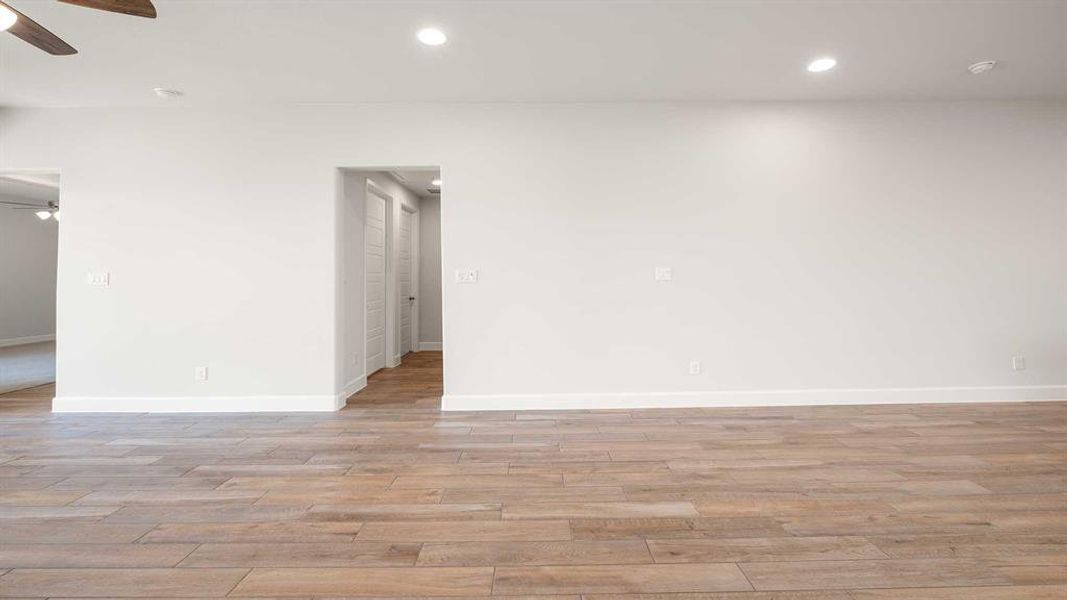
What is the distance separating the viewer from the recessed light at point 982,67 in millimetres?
3428

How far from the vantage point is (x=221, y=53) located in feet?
10.4

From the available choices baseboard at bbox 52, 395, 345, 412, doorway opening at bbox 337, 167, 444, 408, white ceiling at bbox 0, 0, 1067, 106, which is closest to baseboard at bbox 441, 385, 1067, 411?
doorway opening at bbox 337, 167, 444, 408

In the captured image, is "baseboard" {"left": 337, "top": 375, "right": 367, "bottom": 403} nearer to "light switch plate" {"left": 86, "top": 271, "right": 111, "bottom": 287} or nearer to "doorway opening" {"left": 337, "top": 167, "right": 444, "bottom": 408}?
"doorway opening" {"left": 337, "top": 167, "right": 444, "bottom": 408}

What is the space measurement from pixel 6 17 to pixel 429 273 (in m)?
6.00

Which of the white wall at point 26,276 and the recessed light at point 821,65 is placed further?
the white wall at point 26,276

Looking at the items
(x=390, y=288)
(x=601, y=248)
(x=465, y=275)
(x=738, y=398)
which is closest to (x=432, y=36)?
(x=465, y=275)

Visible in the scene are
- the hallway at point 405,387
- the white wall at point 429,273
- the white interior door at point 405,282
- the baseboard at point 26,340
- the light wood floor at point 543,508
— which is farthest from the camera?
the baseboard at point 26,340

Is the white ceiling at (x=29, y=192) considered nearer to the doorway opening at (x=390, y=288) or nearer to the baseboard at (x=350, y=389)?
the doorway opening at (x=390, y=288)

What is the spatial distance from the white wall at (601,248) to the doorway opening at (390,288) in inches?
15.4

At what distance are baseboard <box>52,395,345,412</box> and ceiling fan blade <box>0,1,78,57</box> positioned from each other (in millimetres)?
2650

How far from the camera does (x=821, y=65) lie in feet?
11.3

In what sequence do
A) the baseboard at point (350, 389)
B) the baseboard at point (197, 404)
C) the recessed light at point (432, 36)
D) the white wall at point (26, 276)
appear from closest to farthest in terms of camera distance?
1. the recessed light at point (432, 36)
2. the baseboard at point (197, 404)
3. the baseboard at point (350, 389)
4. the white wall at point (26, 276)

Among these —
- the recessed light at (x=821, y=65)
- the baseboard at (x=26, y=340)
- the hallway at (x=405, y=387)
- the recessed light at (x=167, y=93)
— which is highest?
the recessed light at (x=821, y=65)

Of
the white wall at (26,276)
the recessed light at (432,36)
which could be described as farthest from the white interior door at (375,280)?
the white wall at (26,276)
